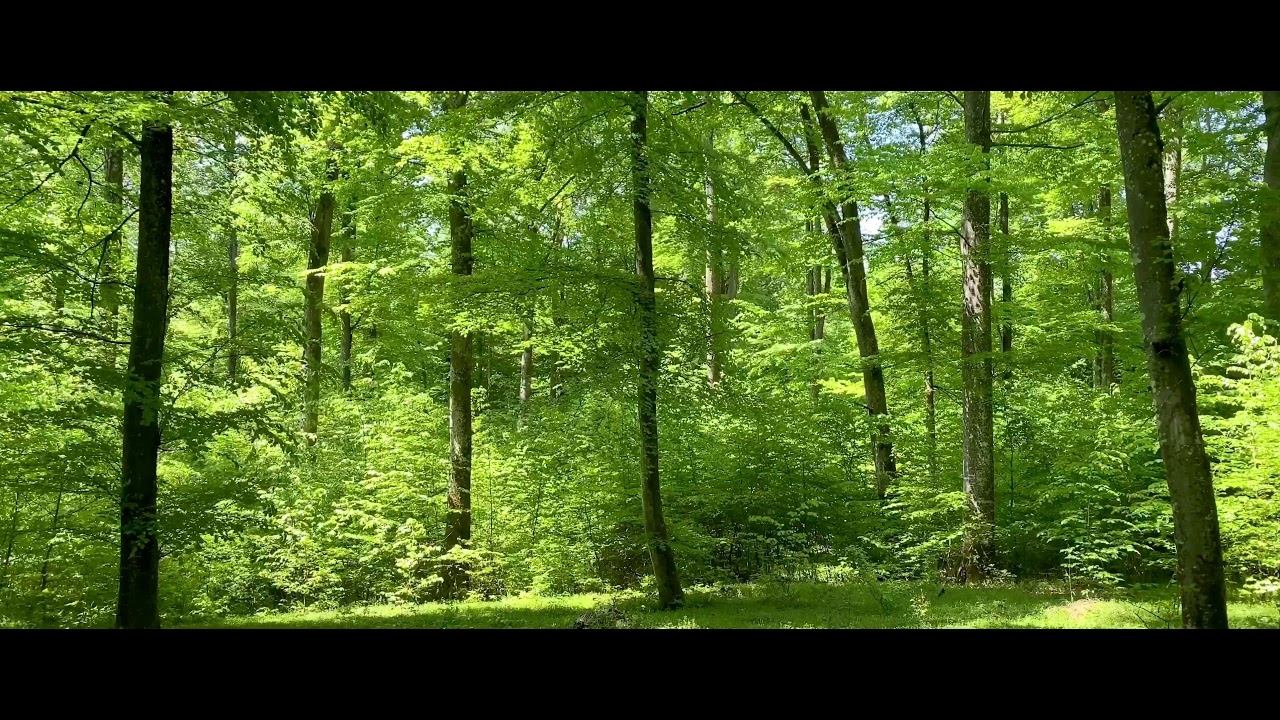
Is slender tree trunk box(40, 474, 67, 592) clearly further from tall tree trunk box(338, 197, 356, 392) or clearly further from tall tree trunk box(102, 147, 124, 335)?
tall tree trunk box(338, 197, 356, 392)

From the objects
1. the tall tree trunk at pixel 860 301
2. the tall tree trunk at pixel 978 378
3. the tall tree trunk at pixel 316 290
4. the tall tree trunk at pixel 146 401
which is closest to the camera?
the tall tree trunk at pixel 146 401

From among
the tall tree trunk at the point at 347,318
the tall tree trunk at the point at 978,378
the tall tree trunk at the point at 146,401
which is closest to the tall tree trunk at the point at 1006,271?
the tall tree trunk at the point at 978,378

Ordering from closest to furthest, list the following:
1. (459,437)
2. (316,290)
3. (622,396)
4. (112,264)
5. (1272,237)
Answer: (1272,237), (622,396), (112,264), (459,437), (316,290)

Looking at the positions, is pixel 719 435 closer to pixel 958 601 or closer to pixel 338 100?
pixel 958 601

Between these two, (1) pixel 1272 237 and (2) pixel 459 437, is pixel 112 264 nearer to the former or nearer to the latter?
(2) pixel 459 437

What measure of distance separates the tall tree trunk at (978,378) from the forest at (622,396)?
0.05 m

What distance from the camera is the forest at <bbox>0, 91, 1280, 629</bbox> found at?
665cm

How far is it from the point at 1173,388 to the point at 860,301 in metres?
8.20

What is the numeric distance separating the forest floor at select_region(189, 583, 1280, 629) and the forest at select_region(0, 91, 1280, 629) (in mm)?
81

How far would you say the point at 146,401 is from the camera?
237 inches

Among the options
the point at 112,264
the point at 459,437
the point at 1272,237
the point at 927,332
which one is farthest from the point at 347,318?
the point at 1272,237

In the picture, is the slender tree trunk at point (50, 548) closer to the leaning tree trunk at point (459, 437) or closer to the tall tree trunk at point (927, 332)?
the leaning tree trunk at point (459, 437)

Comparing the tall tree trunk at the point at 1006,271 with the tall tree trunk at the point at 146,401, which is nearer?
the tall tree trunk at the point at 146,401

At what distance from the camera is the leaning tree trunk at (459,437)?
11.3 m
